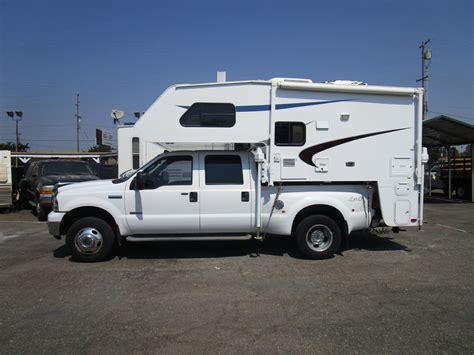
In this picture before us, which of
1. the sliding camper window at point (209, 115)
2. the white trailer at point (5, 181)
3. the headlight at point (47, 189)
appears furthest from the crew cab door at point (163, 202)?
the white trailer at point (5, 181)

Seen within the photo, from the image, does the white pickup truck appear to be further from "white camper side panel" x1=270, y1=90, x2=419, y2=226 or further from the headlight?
the headlight

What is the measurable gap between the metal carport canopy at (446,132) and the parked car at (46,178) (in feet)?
41.8

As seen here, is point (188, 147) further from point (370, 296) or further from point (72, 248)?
point (370, 296)

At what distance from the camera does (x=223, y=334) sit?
414 cm

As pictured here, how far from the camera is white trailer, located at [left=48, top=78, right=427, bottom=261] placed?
683cm

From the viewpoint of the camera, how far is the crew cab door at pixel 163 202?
22.4 feet

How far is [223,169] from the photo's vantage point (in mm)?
7059

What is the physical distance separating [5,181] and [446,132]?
56.7ft

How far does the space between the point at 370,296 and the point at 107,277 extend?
3.81 m

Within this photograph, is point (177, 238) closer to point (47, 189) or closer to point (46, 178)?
point (47, 189)

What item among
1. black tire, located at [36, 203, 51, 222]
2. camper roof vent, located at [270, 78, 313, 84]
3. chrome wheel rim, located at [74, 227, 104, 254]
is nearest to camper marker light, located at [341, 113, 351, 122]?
camper roof vent, located at [270, 78, 313, 84]

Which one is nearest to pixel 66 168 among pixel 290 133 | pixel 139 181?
pixel 139 181

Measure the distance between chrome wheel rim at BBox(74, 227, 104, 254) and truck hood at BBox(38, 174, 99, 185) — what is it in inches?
230

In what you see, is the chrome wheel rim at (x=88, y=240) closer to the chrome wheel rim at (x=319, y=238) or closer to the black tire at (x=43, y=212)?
the chrome wheel rim at (x=319, y=238)
